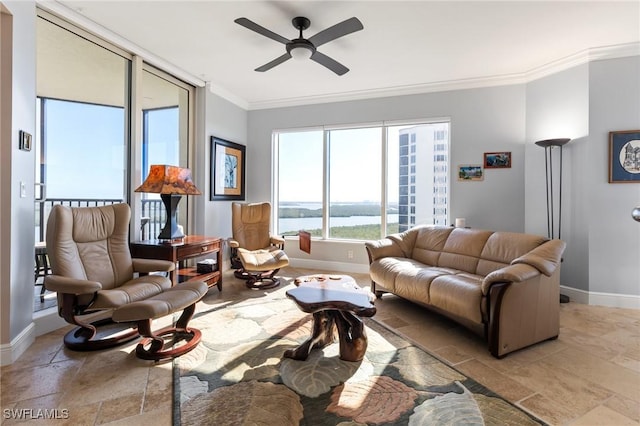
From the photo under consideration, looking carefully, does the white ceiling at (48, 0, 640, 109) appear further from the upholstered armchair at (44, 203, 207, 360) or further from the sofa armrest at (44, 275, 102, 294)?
the sofa armrest at (44, 275, 102, 294)

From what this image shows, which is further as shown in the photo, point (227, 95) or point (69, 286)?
point (227, 95)

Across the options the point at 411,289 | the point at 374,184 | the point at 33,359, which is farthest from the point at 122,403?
the point at 374,184

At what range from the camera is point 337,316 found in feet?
7.24

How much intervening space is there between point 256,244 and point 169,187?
5.19ft

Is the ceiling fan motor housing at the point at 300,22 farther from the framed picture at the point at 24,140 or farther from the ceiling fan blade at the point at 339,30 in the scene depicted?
the framed picture at the point at 24,140

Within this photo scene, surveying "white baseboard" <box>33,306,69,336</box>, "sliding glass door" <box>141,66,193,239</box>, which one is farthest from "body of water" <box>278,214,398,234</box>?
"white baseboard" <box>33,306,69,336</box>

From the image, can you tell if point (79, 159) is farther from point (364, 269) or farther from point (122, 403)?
point (364, 269)

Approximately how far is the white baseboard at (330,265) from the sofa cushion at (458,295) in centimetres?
204

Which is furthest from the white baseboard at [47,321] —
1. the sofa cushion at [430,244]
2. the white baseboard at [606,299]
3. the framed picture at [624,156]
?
the framed picture at [624,156]

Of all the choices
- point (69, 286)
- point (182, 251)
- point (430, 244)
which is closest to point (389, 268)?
point (430, 244)

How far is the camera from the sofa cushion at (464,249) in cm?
328

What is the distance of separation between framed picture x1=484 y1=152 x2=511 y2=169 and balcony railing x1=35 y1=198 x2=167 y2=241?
4391 mm

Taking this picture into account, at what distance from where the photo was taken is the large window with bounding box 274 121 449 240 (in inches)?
182

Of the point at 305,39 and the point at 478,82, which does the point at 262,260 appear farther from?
the point at 478,82
